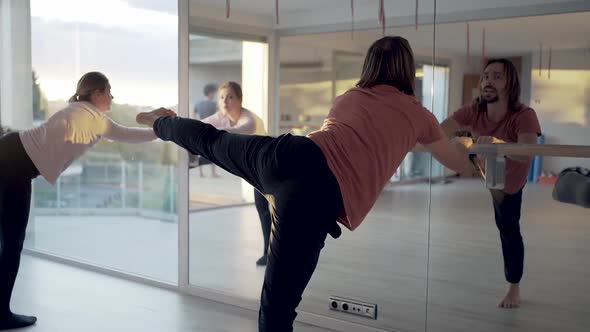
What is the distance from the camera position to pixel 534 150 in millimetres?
2699

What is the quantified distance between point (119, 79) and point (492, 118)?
271 cm

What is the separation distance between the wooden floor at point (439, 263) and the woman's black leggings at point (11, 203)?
45.5 inches

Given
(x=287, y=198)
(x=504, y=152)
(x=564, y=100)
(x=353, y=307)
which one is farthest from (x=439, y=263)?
(x=287, y=198)

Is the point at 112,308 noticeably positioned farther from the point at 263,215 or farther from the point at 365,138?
the point at 365,138

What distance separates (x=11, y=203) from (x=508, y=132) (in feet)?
8.24

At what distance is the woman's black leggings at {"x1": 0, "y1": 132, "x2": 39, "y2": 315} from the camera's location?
3.34 m

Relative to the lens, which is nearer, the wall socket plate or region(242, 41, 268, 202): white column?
the wall socket plate

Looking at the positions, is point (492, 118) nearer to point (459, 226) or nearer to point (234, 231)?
point (459, 226)

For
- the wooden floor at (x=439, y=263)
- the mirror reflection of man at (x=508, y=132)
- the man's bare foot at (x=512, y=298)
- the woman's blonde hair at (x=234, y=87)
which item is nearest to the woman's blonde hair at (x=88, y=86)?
the woman's blonde hair at (x=234, y=87)

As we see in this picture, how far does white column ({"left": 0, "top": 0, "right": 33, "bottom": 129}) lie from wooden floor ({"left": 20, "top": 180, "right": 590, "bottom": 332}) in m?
2.21

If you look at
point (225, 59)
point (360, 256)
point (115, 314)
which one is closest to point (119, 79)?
point (225, 59)

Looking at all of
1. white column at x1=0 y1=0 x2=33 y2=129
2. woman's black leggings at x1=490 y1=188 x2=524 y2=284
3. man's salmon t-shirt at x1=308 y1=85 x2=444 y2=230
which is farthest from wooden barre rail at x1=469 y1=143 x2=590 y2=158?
white column at x1=0 y1=0 x2=33 y2=129

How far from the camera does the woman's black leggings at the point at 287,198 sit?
2.20m

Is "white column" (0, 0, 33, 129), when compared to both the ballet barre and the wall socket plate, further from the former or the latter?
the ballet barre
